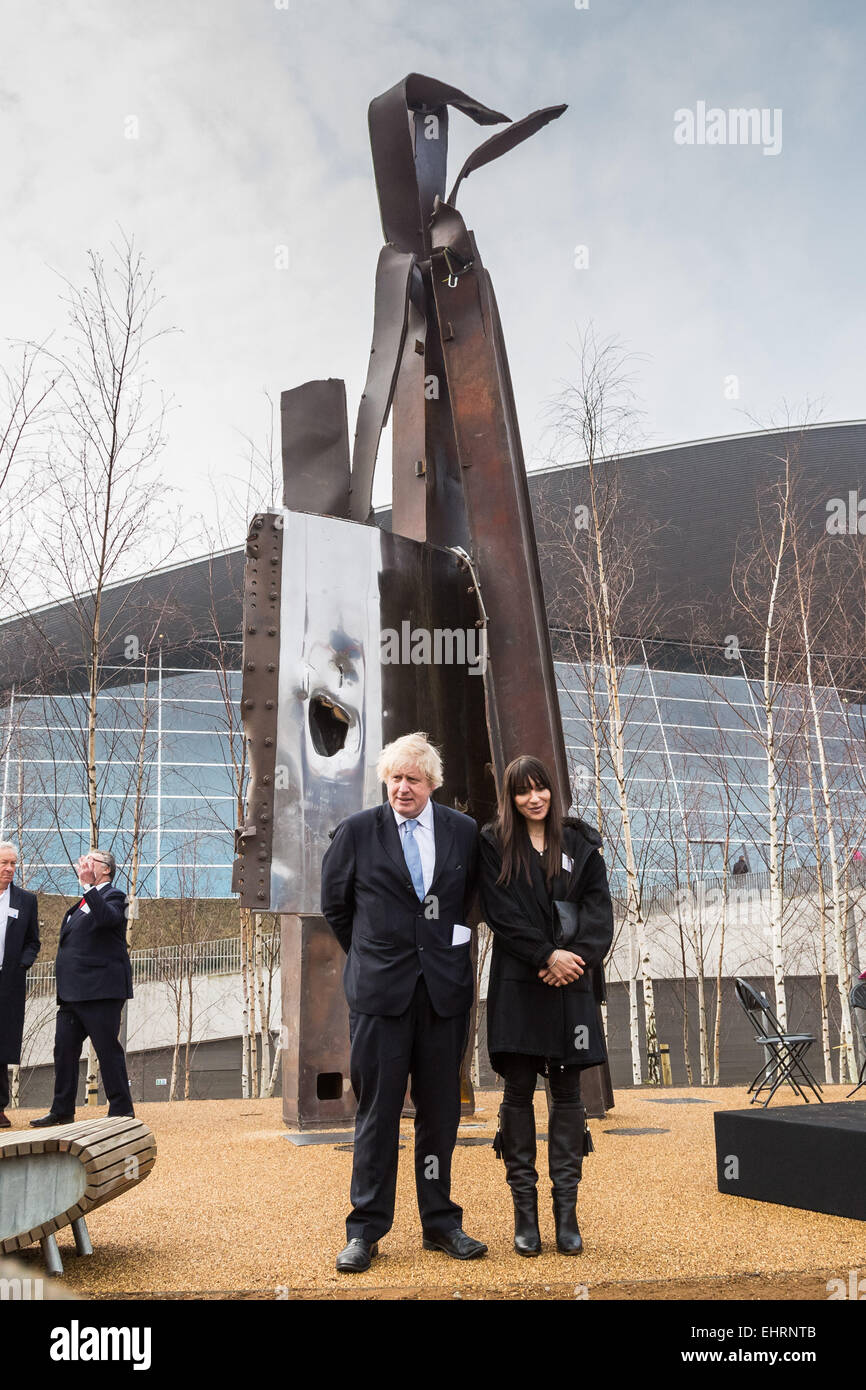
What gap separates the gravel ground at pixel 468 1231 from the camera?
3350 mm

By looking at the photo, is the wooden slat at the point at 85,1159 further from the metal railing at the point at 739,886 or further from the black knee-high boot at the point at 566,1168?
the metal railing at the point at 739,886

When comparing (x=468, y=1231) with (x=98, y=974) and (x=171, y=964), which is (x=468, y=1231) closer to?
(x=98, y=974)

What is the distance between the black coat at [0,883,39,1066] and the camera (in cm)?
761

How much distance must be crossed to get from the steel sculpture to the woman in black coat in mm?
3057

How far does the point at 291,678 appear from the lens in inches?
281

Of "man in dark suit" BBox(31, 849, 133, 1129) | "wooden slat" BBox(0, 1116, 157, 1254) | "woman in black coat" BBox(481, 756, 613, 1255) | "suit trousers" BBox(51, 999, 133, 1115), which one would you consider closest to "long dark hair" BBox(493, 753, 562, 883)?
"woman in black coat" BBox(481, 756, 613, 1255)

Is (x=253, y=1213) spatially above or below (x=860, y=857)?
below

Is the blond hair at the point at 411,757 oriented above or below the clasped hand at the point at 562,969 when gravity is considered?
above

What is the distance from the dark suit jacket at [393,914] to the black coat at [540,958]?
0.12 meters

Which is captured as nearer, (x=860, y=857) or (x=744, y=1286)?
(x=744, y=1286)

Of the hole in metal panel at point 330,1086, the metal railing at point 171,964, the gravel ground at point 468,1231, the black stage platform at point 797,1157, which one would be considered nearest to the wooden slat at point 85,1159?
the gravel ground at point 468,1231
